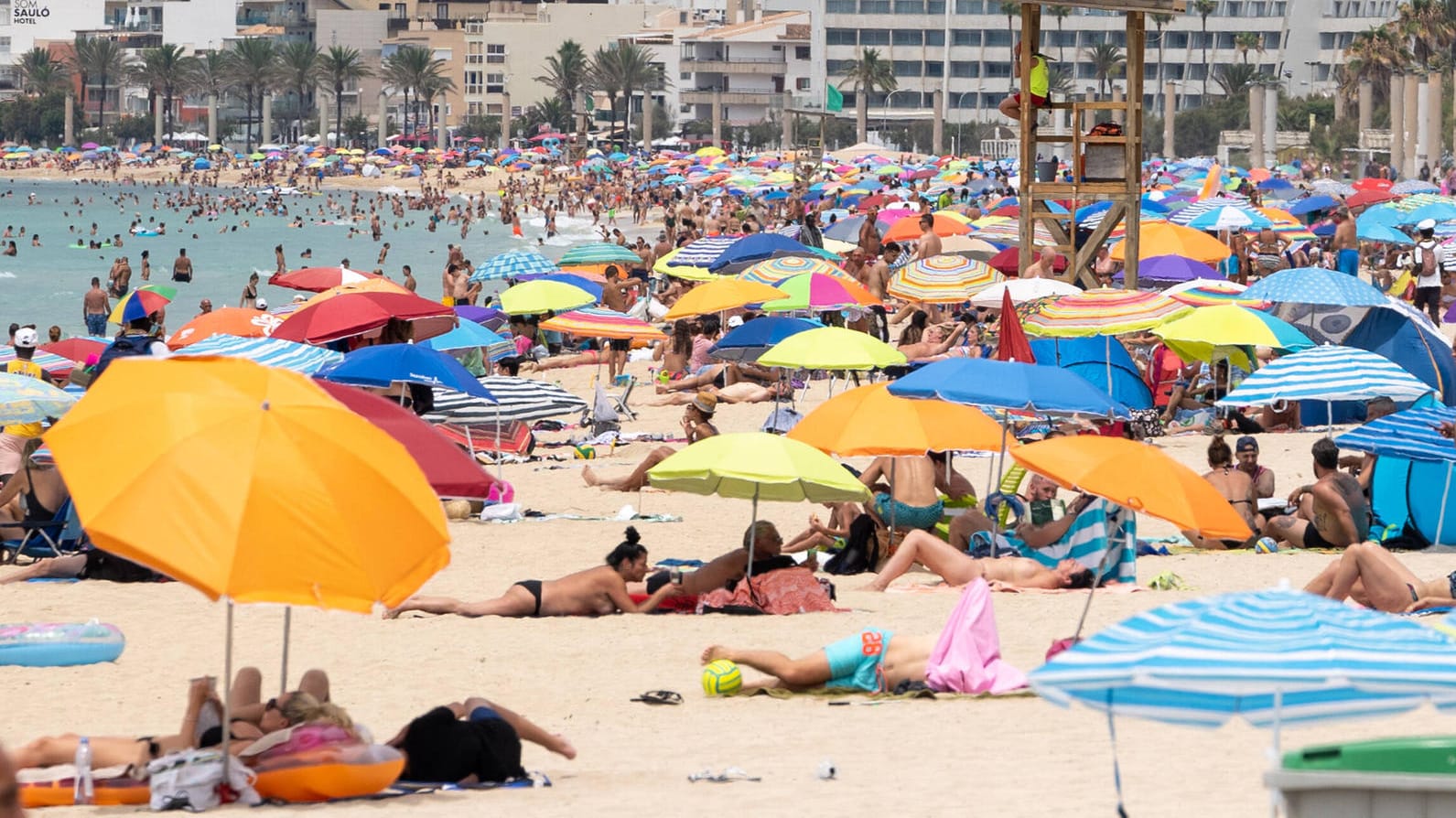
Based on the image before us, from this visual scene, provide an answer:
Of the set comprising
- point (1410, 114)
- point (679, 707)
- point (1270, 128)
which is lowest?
point (679, 707)

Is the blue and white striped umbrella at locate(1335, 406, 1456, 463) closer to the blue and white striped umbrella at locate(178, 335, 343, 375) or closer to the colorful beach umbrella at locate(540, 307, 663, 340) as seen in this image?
the blue and white striped umbrella at locate(178, 335, 343, 375)

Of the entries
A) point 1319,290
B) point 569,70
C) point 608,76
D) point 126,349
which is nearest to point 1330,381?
point 1319,290

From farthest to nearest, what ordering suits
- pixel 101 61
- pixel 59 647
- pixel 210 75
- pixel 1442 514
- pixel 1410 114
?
pixel 101 61
pixel 210 75
pixel 1410 114
pixel 1442 514
pixel 59 647

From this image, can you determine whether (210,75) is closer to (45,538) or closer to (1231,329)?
(1231,329)

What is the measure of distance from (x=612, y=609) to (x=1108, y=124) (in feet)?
30.8

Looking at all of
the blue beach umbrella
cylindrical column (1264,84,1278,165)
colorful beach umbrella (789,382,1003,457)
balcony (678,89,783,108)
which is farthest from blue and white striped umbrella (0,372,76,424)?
balcony (678,89,783,108)

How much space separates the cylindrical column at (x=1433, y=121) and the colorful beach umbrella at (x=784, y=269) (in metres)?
39.6

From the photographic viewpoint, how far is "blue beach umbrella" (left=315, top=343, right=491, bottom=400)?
11.3m

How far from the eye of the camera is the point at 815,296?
16.8m

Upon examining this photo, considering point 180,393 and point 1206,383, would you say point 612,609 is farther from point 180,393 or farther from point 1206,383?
point 1206,383

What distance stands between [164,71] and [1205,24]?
192 ft

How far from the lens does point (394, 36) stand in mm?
125250

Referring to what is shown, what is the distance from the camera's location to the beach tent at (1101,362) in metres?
14.5

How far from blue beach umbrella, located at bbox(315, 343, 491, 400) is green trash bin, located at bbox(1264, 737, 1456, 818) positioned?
808 centimetres
